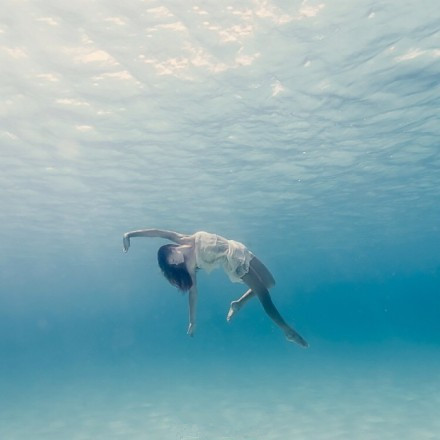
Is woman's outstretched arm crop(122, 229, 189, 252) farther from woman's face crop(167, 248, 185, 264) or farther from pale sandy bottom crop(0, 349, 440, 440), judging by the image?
pale sandy bottom crop(0, 349, 440, 440)

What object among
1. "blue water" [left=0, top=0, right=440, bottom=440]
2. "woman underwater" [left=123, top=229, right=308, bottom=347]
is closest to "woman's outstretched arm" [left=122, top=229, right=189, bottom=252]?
"woman underwater" [left=123, top=229, right=308, bottom=347]

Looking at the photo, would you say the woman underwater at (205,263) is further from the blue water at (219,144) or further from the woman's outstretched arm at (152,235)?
the blue water at (219,144)

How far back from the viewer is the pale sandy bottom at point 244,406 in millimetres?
15276

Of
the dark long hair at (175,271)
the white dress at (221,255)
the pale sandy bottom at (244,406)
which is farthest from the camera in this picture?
the pale sandy bottom at (244,406)

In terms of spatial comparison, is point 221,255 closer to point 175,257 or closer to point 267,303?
point 175,257

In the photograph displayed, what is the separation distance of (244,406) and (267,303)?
14.9 meters

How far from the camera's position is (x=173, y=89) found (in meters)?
14.6

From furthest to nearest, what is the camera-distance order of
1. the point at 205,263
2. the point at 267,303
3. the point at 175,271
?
the point at 205,263
the point at 267,303
the point at 175,271

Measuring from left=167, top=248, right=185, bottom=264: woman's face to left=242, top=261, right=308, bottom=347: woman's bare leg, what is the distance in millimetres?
1301

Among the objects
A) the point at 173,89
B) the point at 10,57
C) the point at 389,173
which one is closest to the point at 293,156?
the point at 389,173

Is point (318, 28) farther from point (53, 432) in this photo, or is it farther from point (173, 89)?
point (53, 432)

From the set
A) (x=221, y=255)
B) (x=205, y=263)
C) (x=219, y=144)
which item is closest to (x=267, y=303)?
(x=221, y=255)

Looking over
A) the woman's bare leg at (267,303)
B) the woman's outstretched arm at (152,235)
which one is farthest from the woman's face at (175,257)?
the woman's bare leg at (267,303)

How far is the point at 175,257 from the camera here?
23.2 ft
